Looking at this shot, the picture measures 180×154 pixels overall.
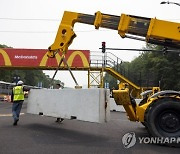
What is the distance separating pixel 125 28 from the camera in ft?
39.2

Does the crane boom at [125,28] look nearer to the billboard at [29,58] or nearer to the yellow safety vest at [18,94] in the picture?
the yellow safety vest at [18,94]

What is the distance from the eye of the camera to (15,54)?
127 feet

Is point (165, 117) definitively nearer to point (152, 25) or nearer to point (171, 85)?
point (152, 25)

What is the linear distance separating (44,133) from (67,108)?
1.03 meters

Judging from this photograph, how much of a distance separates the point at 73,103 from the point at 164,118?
110 inches

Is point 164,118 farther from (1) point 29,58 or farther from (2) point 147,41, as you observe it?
(1) point 29,58

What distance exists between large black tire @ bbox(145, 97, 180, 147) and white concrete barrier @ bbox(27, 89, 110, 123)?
1.29 meters

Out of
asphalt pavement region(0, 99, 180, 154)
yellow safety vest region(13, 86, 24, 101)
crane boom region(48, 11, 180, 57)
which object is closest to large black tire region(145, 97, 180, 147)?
asphalt pavement region(0, 99, 180, 154)

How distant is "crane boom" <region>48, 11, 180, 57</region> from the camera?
1128cm

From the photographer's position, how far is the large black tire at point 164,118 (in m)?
9.64

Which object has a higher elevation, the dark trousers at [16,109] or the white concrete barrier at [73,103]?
the white concrete barrier at [73,103]

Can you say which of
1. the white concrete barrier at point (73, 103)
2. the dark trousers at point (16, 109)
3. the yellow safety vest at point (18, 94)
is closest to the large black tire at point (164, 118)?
the white concrete barrier at point (73, 103)

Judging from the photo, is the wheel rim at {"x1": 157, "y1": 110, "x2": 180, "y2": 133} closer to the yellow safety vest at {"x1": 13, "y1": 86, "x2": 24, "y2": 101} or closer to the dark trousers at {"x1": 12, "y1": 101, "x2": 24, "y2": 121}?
the dark trousers at {"x1": 12, "y1": 101, "x2": 24, "y2": 121}

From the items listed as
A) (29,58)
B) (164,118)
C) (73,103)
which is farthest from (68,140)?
(29,58)
